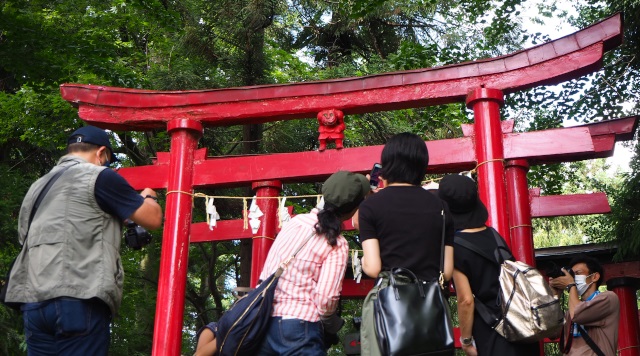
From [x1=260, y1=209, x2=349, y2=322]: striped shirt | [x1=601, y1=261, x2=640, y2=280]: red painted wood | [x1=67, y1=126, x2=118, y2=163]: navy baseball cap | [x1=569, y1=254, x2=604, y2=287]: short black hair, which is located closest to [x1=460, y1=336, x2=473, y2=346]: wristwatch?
[x1=260, y1=209, x2=349, y2=322]: striped shirt

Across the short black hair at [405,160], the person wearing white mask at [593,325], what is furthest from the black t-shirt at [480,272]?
the person wearing white mask at [593,325]

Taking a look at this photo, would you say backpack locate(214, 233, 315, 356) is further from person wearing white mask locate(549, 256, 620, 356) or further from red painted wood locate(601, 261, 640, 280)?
red painted wood locate(601, 261, 640, 280)

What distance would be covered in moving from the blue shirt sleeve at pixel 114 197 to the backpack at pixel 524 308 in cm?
198

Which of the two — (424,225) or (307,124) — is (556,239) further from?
(424,225)

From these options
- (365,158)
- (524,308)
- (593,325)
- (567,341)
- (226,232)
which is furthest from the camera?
(226,232)

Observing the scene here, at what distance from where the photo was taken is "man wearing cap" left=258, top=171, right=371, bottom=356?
3.57 metres

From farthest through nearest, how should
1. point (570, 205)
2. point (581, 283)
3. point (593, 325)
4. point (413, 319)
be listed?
point (570, 205)
point (581, 283)
point (593, 325)
point (413, 319)

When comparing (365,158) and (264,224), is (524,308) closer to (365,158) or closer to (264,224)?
(365,158)

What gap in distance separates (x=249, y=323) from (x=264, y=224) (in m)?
5.13

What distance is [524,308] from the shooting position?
3.83m

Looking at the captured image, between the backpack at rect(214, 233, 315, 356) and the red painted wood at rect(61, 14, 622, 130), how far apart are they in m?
4.58

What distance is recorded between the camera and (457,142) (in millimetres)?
7652

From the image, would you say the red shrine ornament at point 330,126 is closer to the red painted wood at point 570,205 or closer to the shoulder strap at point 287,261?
the red painted wood at point 570,205

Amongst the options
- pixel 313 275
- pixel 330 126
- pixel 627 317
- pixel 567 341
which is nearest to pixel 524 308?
pixel 313 275
